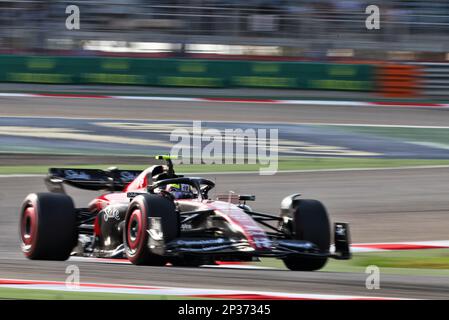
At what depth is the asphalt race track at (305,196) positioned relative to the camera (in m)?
7.35

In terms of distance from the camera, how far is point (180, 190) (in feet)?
29.6

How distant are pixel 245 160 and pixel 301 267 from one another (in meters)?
6.65

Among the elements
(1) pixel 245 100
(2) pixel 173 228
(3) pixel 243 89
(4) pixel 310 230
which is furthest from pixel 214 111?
(2) pixel 173 228

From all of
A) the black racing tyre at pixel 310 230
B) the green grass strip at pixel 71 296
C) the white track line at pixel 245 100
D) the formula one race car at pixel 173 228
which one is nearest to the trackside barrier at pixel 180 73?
the white track line at pixel 245 100

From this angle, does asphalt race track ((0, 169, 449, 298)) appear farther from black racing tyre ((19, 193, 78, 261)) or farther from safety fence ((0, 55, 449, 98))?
safety fence ((0, 55, 449, 98))

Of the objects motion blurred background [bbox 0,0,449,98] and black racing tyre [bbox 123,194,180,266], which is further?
motion blurred background [bbox 0,0,449,98]

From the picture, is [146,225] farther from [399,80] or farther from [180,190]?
[399,80]

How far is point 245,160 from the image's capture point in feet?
50.0

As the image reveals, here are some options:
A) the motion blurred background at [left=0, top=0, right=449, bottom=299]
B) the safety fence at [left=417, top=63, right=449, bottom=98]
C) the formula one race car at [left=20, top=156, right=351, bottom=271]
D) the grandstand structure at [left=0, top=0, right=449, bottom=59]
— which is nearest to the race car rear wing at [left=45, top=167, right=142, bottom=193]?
the formula one race car at [left=20, top=156, right=351, bottom=271]

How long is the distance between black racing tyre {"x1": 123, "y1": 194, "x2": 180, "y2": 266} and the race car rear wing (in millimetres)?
1809

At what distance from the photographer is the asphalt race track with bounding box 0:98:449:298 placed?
7.35 meters

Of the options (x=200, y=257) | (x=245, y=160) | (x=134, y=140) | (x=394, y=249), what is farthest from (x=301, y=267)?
(x=134, y=140)

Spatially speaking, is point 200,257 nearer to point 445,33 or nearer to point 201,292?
point 201,292

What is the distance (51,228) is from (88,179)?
128 cm
